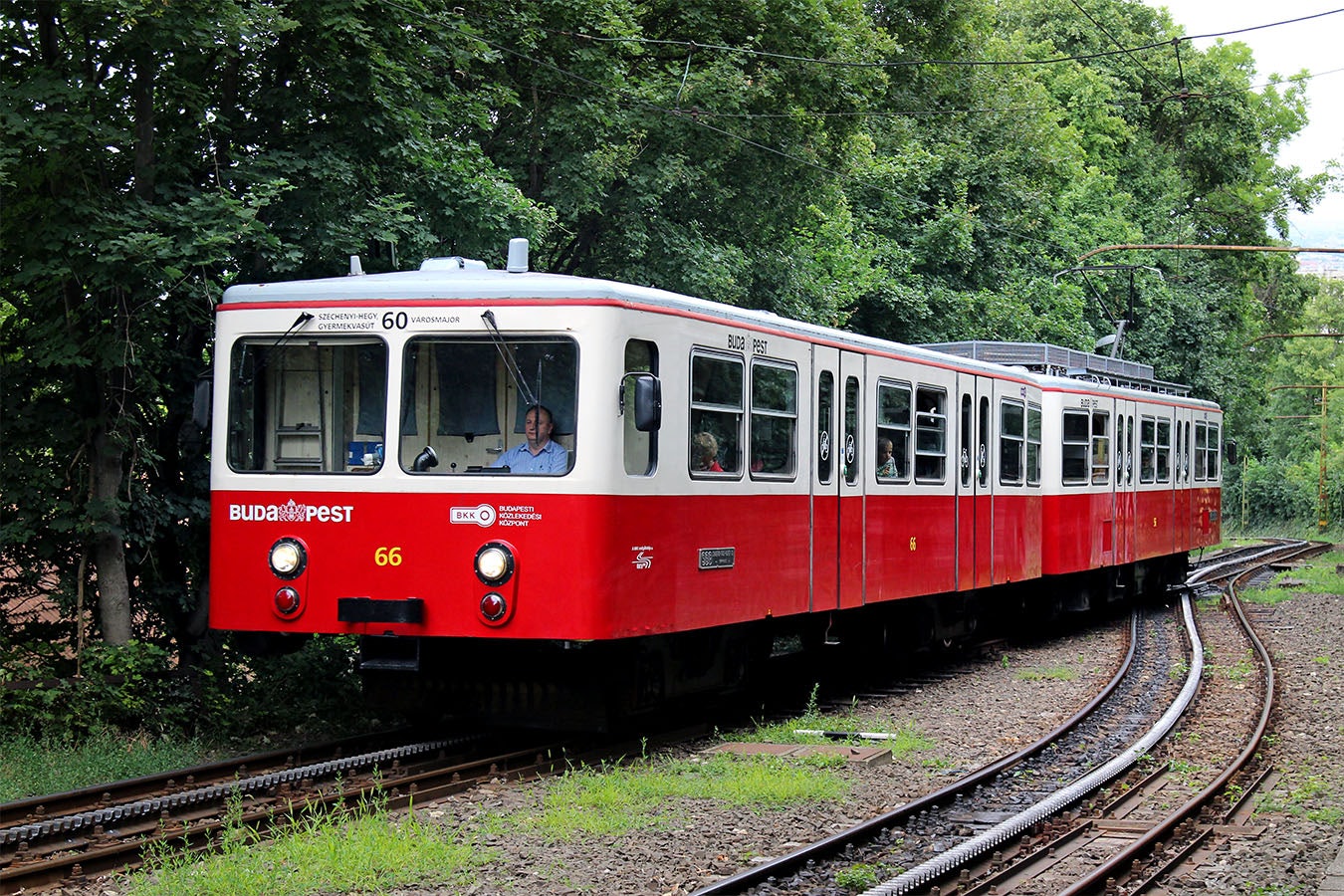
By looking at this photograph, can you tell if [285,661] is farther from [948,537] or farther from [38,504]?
[948,537]

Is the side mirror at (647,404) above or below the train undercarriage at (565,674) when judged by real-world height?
above

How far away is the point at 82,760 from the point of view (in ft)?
32.0

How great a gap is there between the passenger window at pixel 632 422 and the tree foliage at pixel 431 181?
301cm

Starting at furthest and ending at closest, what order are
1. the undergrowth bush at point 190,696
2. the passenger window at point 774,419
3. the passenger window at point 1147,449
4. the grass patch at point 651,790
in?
1. the passenger window at point 1147,449
2. the passenger window at point 774,419
3. the undergrowth bush at point 190,696
4. the grass patch at point 651,790

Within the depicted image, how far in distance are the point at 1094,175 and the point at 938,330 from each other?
47.5ft

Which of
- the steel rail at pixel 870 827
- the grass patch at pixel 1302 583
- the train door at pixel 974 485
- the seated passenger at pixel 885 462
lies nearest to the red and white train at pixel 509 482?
the seated passenger at pixel 885 462

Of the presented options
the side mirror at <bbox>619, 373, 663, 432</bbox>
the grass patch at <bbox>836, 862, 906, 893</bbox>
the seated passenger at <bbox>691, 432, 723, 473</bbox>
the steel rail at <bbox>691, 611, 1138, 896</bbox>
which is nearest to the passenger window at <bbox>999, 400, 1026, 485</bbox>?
the steel rail at <bbox>691, 611, 1138, 896</bbox>

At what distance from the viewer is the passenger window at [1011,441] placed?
17922mm

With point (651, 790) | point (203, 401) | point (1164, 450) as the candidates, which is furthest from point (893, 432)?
point (1164, 450)

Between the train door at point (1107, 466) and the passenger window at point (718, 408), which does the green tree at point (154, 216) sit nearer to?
the passenger window at point (718, 408)

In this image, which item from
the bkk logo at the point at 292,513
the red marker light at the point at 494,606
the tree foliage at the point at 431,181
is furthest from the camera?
the tree foliage at the point at 431,181

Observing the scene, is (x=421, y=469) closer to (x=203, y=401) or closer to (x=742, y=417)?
(x=203, y=401)

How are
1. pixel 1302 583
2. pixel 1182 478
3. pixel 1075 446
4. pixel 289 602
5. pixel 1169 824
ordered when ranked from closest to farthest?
pixel 1169 824, pixel 289 602, pixel 1075 446, pixel 1182 478, pixel 1302 583

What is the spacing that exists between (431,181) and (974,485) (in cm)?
647
